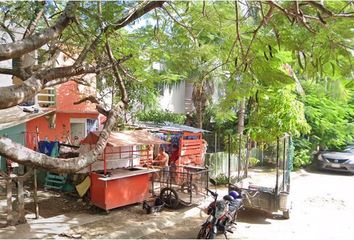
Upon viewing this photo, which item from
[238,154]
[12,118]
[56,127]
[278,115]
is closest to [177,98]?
[56,127]

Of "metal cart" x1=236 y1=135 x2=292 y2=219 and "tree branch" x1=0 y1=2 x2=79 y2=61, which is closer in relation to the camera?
"tree branch" x1=0 y1=2 x2=79 y2=61

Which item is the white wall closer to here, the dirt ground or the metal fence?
the metal fence

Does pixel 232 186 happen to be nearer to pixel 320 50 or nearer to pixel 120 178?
pixel 120 178

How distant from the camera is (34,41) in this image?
122 inches

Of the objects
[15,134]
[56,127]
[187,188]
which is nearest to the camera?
[187,188]

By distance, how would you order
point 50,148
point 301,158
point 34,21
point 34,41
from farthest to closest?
1. point 301,158
2. point 50,148
3. point 34,21
4. point 34,41

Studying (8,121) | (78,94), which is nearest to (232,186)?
(8,121)

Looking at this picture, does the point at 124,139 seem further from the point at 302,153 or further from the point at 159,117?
the point at 159,117

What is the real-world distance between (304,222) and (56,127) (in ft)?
32.7

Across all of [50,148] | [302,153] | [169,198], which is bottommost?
[169,198]

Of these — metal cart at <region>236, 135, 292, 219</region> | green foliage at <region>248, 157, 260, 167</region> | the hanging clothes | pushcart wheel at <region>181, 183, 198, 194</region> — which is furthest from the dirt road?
the hanging clothes

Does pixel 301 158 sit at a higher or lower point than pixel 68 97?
lower

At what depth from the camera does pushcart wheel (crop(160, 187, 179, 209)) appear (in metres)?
8.92

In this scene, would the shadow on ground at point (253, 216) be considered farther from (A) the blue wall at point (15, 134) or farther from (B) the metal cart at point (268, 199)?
(A) the blue wall at point (15, 134)
